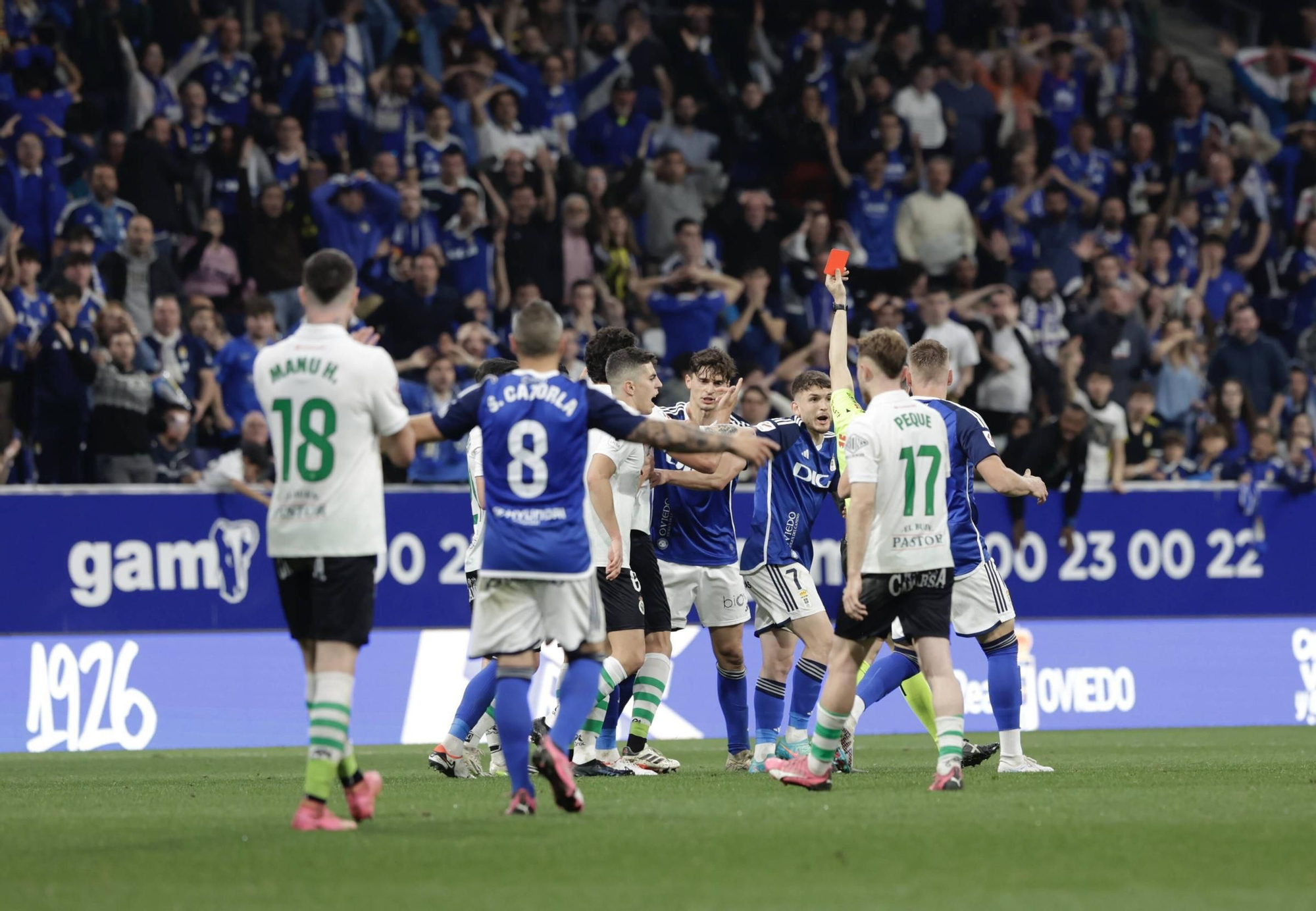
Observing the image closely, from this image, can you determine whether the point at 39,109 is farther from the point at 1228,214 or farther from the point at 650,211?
the point at 1228,214

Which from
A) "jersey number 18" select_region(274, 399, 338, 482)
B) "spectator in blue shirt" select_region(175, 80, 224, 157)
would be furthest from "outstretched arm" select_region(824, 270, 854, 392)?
"spectator in blue shirt" select_region(175, 80, 224, 157)

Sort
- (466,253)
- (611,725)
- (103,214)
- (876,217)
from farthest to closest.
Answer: (876,217), (466,253), (103,214), (611,725)

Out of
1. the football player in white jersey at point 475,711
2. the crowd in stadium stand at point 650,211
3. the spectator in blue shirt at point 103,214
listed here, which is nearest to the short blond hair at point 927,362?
the football player in white jersey at point 475,711

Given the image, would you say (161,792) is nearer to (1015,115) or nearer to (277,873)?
(277,873)

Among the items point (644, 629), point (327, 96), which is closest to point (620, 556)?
point (644, 629)

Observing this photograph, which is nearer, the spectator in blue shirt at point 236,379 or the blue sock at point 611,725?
the blue sock at point 611,725

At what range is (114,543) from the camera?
16922 mm

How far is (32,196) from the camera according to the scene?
1870cm

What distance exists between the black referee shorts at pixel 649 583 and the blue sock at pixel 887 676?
4.20 ft

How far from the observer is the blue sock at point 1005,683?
435 inches

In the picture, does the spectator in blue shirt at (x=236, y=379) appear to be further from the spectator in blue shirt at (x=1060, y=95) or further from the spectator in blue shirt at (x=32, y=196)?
the spectator in blue shirt at (x=1060, y=95)

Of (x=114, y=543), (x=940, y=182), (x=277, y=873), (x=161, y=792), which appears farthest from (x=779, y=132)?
(x=277, y=873)

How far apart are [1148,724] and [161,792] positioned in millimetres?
9739

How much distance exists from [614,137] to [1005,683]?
465 inches
